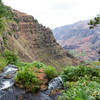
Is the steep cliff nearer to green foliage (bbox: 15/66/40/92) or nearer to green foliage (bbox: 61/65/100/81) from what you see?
green foliage (bbox: 61/65/100/81)

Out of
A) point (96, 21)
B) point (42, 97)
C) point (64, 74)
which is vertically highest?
point (96, 21)

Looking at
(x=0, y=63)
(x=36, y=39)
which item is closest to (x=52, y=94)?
(x=0, y=63)

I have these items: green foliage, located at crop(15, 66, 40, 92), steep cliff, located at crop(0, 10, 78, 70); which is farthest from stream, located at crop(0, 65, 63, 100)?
steep cliff, located at crop(0, 10, 78, 70)

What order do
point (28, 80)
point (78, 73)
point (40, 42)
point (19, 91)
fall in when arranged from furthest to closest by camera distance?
point (40, 42) → point (78, 73) → point (28, 80) → point (19, 91)

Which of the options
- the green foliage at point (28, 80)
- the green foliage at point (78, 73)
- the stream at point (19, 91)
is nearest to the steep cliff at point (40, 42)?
the stream at point (19, 91)

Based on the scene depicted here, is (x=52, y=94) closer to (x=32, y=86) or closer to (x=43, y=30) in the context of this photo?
(x=32, y=86)

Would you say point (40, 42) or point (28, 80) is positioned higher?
point (28, 80)

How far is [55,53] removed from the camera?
69.5 metres

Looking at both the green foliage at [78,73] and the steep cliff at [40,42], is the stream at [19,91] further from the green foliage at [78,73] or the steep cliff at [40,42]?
the steep cliff at [40,42]

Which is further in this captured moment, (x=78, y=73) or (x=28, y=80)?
(x=78, y=73)

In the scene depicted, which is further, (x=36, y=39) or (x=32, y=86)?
(x=36, y=39)

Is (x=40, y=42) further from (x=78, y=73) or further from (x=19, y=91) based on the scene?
(x=19, y=91)

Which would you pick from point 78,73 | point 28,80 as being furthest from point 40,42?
point 28,80

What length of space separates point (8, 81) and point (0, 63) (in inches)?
144
